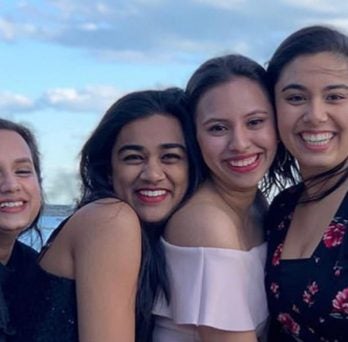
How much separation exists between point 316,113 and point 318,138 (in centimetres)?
11

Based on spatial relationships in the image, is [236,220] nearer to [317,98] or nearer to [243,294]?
[243,294]

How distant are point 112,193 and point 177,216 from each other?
0.31 meters

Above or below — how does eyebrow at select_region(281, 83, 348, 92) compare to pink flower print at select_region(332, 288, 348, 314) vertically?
above

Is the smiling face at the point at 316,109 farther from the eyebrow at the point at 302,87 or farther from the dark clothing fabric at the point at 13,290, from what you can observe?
the dark clothing fabric at the point at 13,290

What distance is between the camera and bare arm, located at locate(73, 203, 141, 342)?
13.7 feet

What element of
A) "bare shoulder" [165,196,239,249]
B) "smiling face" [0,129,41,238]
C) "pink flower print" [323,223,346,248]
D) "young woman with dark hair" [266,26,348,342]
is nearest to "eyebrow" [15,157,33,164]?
"smiling face" [0,129,41,238]

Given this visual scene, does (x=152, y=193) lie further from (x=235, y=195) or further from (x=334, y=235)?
(x=334, y=235)

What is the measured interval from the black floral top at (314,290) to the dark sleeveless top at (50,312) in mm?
857

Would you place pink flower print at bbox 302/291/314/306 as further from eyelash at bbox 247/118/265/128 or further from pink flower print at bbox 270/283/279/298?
eyelash at bbox 247/118/265/128

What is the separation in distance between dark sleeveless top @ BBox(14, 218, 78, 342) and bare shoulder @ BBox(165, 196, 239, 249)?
51 centimetres

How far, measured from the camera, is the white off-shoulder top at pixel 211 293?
4.18m

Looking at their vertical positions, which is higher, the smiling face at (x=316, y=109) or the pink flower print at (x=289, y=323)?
the smiling face at (x=316, y=109)

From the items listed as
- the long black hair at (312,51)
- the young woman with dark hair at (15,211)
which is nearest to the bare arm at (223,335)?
the long black hair at (312,51)

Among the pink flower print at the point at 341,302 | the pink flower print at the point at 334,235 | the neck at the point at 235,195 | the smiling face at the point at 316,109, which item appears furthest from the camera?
the neck at the point at 235,195
